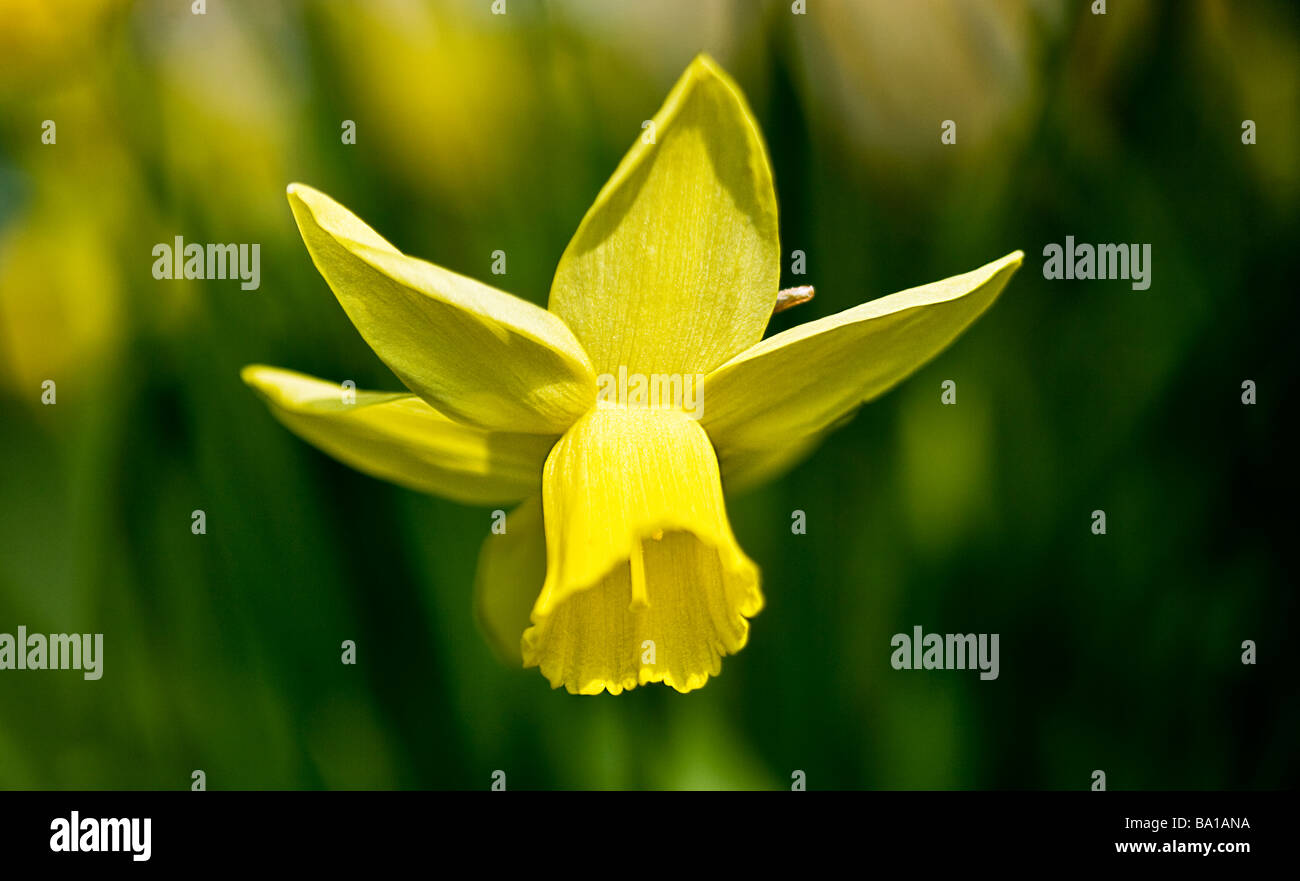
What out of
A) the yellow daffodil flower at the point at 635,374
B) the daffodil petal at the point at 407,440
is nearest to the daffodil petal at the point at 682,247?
the yellow daffodil flower at the point at 635,374

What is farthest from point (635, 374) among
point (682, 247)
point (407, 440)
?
point (407, 440)

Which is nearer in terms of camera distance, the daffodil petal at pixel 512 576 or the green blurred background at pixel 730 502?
the daffodil petal at pixel 512 576

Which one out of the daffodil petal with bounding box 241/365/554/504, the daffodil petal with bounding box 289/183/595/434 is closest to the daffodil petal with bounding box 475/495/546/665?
the daffodil petal with bounding box 241/365/554/504

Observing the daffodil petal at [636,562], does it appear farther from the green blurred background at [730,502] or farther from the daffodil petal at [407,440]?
the green blurred background at [730,502]

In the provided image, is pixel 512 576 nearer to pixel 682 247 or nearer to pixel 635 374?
pixel 635 374

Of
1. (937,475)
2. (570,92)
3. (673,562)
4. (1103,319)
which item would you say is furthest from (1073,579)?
(570,92)

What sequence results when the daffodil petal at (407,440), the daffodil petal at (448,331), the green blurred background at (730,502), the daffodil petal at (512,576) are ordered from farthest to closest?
1. the green blurred background at (730,502)
2. the daffodil petal at (512,576)
3. the daffodil petal at (407,440)
4. the daffodil petal at (448,331)

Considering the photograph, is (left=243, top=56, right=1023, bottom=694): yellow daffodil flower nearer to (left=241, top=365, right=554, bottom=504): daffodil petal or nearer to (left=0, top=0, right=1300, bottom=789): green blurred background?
(left=241, top=365, right=554, bottom=504): daffodil petal

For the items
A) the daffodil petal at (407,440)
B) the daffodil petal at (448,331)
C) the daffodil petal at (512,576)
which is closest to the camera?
the daffodil petal at (448,331)

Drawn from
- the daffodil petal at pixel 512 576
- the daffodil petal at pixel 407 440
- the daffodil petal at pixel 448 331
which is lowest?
the daffodil petal at pixel 512 576
